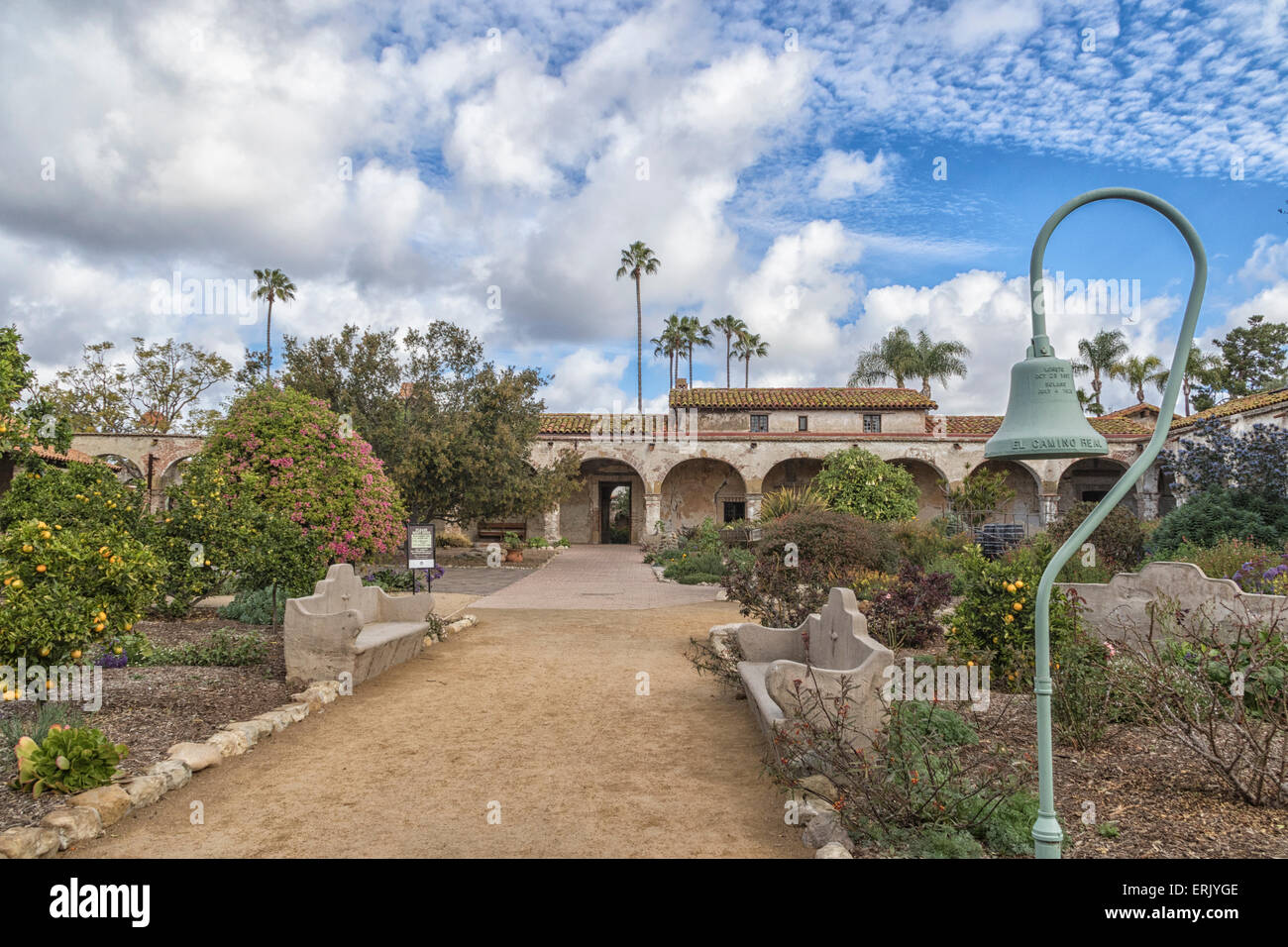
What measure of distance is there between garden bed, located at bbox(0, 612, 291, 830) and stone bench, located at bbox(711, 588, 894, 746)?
3.59 m

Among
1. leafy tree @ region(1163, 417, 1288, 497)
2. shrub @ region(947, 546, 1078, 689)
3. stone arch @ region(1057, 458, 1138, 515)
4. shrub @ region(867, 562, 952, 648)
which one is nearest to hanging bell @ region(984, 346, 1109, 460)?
shrub @ region(947, 546, 1078, 689)

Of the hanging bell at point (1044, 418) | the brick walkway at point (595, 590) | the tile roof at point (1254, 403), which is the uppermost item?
the tile roof at point (1254, 403)

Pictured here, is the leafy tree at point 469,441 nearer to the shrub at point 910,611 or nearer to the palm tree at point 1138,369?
the shrub at point 910,611

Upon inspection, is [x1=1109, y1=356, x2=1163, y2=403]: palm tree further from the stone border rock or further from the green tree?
the stone border rock

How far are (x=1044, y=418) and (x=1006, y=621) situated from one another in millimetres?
3809

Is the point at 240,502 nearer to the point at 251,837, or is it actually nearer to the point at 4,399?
the point at 4,399

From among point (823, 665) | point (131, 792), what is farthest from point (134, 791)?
point (823, 665)

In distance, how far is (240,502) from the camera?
8.99 m

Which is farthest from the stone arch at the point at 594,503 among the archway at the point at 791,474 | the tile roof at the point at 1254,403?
the tile roof at the point at 1254,403

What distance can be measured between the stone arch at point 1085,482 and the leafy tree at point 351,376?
25274mm

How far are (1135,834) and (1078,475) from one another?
3184 cm

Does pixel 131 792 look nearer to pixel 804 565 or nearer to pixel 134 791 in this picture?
pixel 134 791

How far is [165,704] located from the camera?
217 inches

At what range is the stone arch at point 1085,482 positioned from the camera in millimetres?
30438
